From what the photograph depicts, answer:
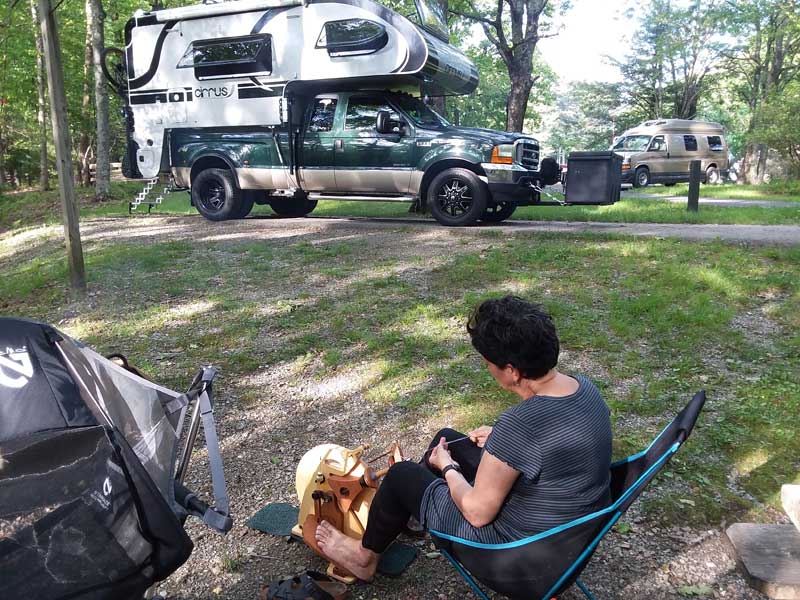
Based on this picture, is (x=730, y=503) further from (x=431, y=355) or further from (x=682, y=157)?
(x=682, y=157)

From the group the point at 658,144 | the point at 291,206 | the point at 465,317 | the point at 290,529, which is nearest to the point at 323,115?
the point at 291,206

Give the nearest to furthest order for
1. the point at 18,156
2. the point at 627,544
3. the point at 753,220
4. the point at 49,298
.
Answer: the point at 627,544, the point at 49,298, the point at 753,220, the point at 18,156

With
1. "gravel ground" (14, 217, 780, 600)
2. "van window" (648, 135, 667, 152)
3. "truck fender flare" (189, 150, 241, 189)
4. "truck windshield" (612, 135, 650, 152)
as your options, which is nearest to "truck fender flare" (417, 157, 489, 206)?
"truck fender flare" (189, 150, 241, 189)

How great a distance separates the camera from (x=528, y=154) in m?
9.57

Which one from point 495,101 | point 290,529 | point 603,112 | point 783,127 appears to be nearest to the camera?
point 290,529

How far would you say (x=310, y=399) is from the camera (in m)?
4.37

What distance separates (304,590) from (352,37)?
8572 millimetres

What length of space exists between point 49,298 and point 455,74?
6.70m

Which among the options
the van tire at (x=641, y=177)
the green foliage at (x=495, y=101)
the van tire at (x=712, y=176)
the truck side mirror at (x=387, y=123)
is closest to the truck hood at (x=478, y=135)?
the truck side mirror at (x=387, y=123)

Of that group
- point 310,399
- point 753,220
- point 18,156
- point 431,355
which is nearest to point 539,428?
point 310,399

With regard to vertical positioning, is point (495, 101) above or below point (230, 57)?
above

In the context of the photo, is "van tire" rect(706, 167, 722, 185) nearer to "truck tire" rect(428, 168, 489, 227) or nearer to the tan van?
the tan van

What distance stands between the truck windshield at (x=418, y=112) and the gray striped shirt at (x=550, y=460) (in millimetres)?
7860

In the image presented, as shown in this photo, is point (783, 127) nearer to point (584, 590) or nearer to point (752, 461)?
point (752, 461)
